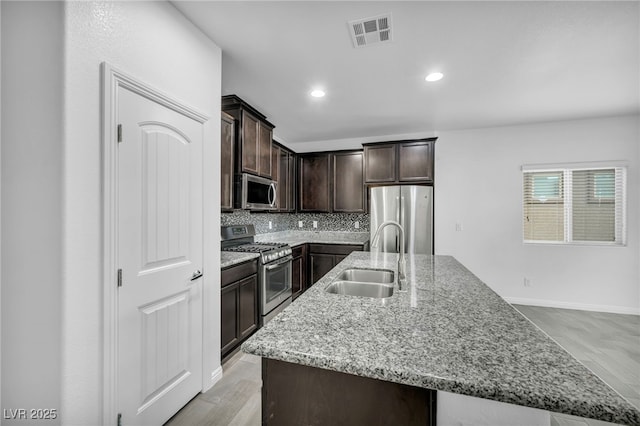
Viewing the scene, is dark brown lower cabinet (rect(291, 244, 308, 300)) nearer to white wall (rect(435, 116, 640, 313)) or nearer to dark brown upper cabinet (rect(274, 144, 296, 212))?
dark brown upper cabinet (rect(274, 144, 296, 212))

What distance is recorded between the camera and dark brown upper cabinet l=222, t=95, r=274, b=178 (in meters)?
2.71

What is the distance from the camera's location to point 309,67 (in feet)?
7.61

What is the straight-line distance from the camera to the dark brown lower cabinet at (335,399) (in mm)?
776

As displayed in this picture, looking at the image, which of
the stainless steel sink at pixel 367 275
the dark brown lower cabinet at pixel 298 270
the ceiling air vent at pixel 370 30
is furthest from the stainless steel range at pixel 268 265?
the ceiling air vent at pixel 370 30

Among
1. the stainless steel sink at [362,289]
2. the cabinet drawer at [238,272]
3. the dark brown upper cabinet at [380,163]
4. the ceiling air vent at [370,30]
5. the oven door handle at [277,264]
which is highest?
the ceiling air vent at [370,30]

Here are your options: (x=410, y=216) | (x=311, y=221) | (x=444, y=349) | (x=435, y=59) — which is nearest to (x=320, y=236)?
(x=311, y=221)

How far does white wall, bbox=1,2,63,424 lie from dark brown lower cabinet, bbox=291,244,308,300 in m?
2.65

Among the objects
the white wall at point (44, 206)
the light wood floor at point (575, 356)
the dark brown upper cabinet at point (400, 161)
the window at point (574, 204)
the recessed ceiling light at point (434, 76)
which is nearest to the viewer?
the white wall at point (44, 206)

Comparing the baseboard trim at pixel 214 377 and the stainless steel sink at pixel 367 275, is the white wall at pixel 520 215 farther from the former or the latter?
the baseboard trim at pixel 214 377

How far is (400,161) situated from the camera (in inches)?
158

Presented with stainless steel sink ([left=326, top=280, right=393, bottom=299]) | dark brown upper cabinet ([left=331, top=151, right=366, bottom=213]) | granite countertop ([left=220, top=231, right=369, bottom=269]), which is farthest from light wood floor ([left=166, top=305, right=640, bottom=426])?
dark brown upper cabinet ([left=331, top=151, right=366, bottom=213])

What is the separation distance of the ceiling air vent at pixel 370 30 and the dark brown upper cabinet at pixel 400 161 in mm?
2229

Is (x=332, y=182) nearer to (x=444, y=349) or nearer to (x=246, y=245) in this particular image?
(x=246, y=245)

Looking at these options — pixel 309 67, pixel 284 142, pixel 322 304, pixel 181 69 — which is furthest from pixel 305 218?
pixel 322 304
